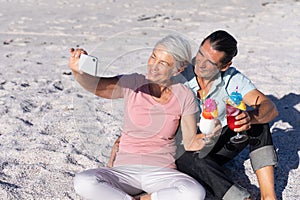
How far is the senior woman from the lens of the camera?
8.20 feet

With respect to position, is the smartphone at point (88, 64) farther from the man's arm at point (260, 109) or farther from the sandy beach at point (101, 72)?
the man's arm at point (260, 109)

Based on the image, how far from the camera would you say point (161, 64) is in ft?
8.20

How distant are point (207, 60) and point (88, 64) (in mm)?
715

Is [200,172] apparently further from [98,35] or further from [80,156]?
[98,35]

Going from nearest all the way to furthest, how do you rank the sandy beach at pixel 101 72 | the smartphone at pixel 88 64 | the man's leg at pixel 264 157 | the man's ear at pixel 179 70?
the smartphone at pixel 88 64 → the man's ear at pixel 179 70 → the man's leg at pixel 264 157 → the sandy beach at pixel 101 72

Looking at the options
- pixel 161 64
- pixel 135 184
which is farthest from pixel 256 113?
pixel 135 184

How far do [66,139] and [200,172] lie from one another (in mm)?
1189

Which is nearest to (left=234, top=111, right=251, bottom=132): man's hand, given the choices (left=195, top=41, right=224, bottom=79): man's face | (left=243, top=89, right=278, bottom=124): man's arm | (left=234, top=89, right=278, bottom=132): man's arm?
(left=234, top=89, right=278, bottom=132): man's arm

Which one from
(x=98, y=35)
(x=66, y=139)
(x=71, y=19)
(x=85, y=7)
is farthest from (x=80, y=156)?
(x=85, y=7)

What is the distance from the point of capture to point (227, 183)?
2.60 meters

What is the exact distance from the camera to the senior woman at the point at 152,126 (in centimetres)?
250

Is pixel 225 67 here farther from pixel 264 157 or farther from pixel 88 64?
pixel 88 64

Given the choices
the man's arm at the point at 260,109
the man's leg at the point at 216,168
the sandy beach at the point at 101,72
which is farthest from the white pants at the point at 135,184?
the man's arm at the point at 260,109

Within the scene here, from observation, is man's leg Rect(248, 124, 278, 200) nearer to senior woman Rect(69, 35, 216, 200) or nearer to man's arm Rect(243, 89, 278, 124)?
man's arm Rect(243, 89, 278, 124)
